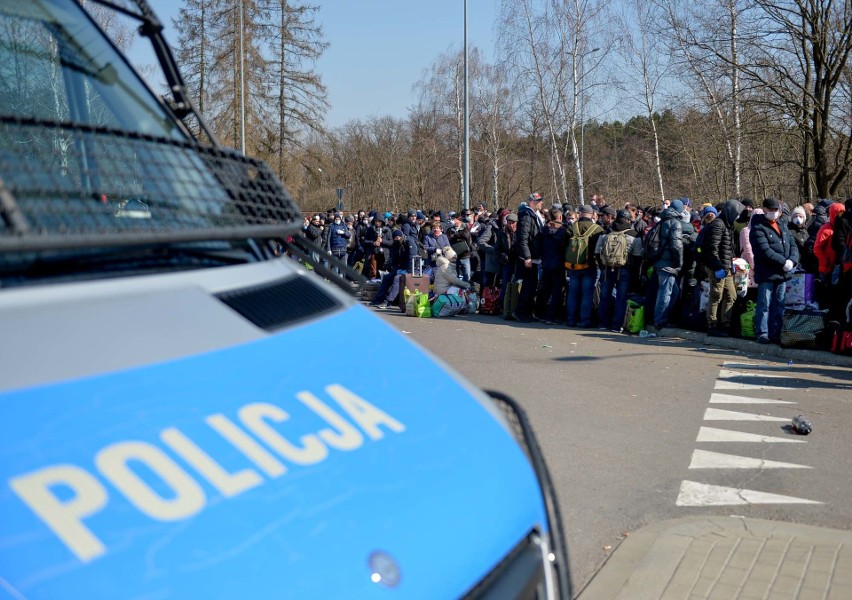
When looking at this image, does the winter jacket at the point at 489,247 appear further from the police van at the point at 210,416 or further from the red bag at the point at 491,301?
the police van at the point at 210,416

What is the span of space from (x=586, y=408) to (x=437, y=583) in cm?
717

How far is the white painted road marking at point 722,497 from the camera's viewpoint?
5719 millimetres

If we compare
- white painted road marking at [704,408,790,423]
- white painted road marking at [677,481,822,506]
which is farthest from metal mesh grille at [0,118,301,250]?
white painted road marking at [704,408,790,423]

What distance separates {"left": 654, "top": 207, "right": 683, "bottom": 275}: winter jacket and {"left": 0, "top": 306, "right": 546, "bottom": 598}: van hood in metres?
11.6

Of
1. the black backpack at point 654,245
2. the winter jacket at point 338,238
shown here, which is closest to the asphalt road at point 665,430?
the black backpack at point 654,245

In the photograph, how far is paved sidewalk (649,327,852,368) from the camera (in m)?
11.0

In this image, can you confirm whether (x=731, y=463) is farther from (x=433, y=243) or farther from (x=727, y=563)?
(x=433, y=243)

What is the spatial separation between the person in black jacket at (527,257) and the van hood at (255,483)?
45.0ft

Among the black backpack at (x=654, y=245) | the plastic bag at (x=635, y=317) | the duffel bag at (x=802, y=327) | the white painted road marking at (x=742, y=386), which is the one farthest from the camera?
the plastic bag at (x=635, y=317)

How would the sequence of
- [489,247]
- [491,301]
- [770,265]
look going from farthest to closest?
[489,247] < [491,301] < [770,265]

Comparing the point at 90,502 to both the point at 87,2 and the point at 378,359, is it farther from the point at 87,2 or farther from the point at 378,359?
the point at 87,2

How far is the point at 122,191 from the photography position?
86.2 inches

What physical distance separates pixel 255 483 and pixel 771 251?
36.6 ft

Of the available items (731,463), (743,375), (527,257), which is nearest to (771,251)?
(743,375)
